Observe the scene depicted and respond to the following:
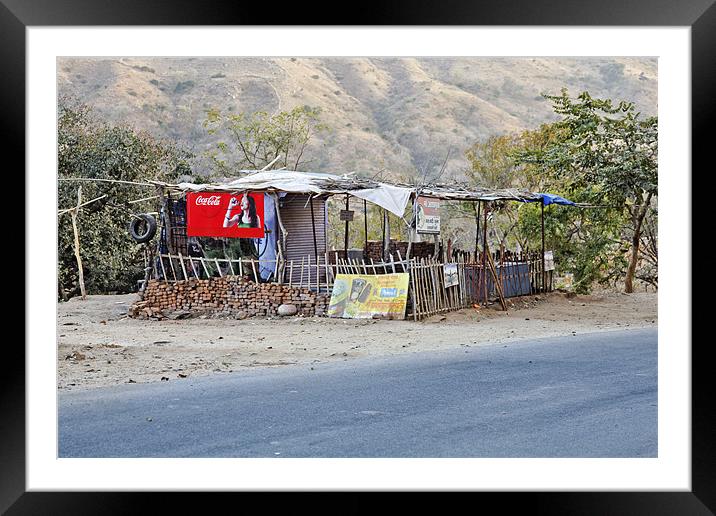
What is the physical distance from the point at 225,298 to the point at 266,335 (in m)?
3.16

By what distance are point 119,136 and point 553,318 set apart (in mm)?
12876

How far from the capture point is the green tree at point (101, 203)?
73.7 ft

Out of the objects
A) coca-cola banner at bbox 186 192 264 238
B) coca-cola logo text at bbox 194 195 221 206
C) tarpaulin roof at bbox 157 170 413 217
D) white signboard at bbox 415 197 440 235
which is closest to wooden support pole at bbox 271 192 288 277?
coca-cola banner at bbox 186 192 264 238

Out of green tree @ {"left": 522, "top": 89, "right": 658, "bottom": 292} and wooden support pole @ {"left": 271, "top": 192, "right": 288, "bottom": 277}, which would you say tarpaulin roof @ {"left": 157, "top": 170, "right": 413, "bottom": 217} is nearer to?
wooden support pole @ {"left": 271, "top": 192, "right": 288, "bottom": 277}

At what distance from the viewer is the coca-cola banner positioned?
57.4 ft

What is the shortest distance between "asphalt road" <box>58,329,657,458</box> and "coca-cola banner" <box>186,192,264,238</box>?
22.5 ft

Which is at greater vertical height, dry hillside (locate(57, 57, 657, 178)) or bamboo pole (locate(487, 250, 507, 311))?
dry hillside (locate(57, 57, 657, 178))

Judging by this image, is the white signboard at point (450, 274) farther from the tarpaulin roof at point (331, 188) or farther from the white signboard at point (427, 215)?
the tarpaulin roof at point (331, 188)

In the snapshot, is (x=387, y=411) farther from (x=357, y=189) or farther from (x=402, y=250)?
(x=402, y=250)

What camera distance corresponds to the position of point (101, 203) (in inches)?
901

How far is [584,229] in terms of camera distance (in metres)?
21.9

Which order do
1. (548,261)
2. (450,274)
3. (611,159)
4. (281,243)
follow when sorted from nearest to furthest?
(450,274), (281,243), (611,159), (548,261)

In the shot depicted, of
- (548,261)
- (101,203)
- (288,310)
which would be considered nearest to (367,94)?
(101,203)
